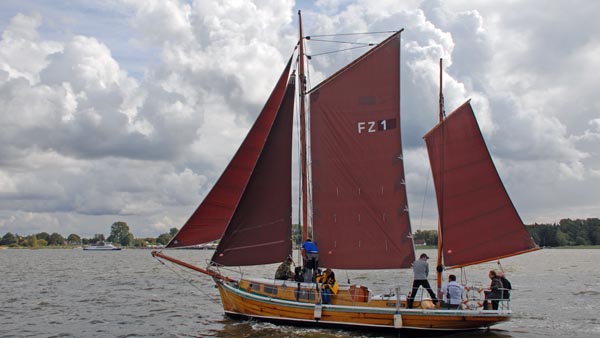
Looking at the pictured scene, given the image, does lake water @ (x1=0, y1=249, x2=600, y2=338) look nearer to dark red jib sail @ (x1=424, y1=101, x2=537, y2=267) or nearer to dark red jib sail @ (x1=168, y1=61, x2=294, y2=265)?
dark red jib sail @ (x1=168, y1=61, x2=294, y2=265)

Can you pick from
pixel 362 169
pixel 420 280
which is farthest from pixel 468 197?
pixel 362 169

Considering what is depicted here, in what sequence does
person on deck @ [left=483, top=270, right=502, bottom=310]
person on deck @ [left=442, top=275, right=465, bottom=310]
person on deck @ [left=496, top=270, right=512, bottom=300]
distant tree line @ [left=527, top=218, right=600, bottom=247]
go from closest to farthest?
person on deck @ [left=442, top=275, right=465, bottom=310], person on deck @ [left=483, top=270, right=502, bottom=310], person on deck @ [left=496, top=270, right=512, bottom=300], distant tree line @ [left=527, top=218, right=600, bottom=247]

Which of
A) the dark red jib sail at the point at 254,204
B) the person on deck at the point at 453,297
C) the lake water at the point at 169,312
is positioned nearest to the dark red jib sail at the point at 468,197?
the person on deck at the point at 453,297

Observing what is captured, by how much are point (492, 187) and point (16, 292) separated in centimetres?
3856

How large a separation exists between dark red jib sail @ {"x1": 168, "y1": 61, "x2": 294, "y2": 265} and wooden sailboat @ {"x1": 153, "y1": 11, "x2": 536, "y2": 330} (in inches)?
1.9

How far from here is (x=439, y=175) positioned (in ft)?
89.3

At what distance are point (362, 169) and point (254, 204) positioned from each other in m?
5.38

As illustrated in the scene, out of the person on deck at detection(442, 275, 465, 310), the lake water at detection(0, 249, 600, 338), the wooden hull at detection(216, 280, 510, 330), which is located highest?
the person on deck at detection(442, 275, 465, 310)

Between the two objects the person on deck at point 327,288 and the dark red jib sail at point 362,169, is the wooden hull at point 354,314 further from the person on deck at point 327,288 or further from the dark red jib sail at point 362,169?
the dark red jib sail at point 362,169

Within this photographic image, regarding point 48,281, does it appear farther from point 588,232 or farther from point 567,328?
point 588,232

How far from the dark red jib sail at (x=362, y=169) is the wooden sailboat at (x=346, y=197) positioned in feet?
0.16

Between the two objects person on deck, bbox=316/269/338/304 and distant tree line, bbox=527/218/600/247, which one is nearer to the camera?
person on deck, bbox=316/269/338/304

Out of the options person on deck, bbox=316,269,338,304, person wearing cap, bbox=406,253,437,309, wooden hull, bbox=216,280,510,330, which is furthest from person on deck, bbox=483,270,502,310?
person on deck, bbox=316,269,338,304

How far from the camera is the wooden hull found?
2473 centimetres
